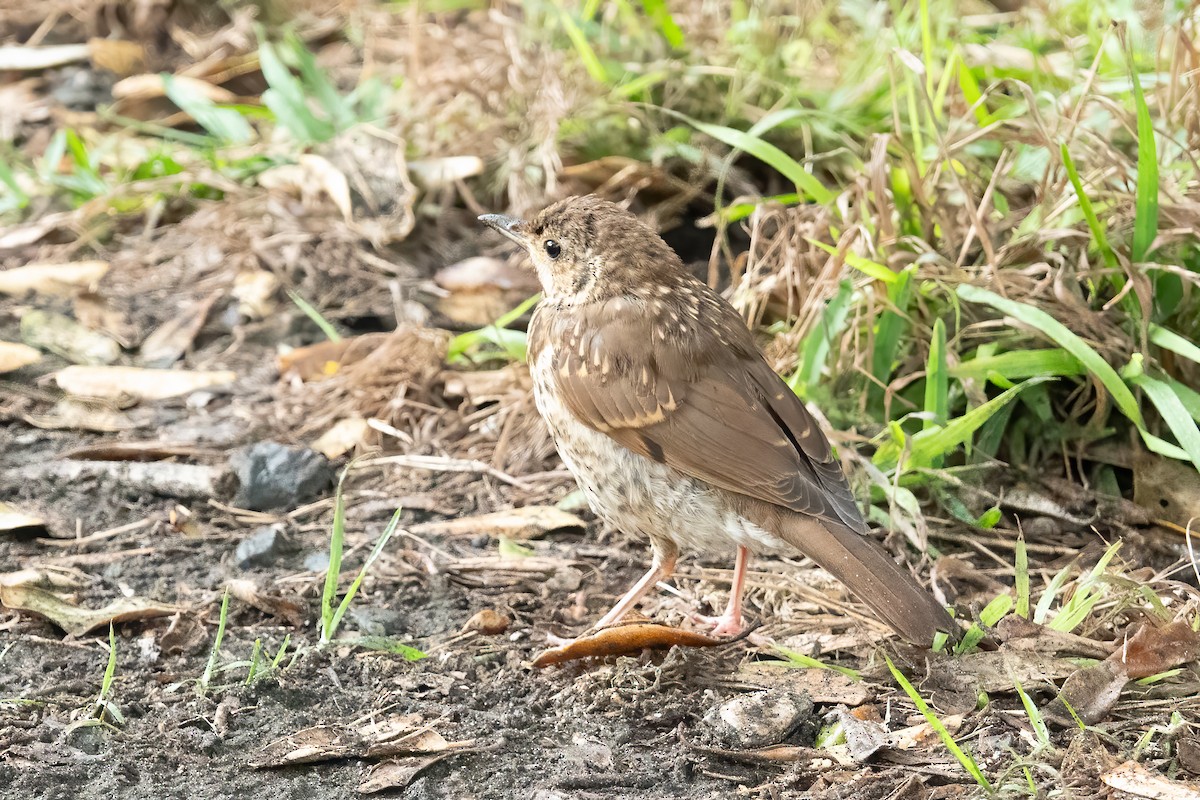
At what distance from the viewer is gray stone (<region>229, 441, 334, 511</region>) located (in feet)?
13.3

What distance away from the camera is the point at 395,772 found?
2811mm

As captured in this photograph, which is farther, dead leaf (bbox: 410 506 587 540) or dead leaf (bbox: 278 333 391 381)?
dead leaf (bbox: 278 333 391 381)

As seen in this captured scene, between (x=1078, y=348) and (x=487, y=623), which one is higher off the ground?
(x=1078, y=348)

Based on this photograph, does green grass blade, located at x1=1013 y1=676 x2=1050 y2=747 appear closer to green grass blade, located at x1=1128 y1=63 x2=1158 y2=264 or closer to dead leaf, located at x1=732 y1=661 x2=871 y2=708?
dead leaf, located at x1=732 y1=661 x2=871 y2=708

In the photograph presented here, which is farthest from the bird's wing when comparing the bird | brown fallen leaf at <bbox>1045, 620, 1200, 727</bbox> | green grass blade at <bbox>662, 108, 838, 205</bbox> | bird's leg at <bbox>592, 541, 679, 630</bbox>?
green grass blade at <bbox>662, 108, 838, 205</bbox>

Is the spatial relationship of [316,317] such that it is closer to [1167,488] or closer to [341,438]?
[341,438]

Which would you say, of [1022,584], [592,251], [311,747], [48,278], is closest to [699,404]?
[592,251]

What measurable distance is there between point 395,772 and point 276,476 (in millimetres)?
1524

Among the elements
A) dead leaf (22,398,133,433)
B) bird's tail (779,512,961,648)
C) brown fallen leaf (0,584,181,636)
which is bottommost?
dead leaf (22,398,133,433)

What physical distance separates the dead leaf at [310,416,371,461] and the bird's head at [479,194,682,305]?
948mm

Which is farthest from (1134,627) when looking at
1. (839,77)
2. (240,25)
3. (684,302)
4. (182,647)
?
(240,25)

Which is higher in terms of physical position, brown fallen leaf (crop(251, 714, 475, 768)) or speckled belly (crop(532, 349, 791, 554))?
speckled belly (crop(532, 349, 791, 554))

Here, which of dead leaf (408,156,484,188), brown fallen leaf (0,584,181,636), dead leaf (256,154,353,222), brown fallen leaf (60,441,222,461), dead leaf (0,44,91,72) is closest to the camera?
brown fallen leaf (0,584,181,636)

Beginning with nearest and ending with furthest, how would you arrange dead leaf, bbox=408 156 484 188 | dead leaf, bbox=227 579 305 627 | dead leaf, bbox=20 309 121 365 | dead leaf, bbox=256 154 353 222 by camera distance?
1. dead leaf, bbox=227 579 305 627
2. dead leaf, bbox=20 309 121 365
3. dead leaf, bbox=256 154 353 222
4. dead leaf, bbox=408 156 484 188
